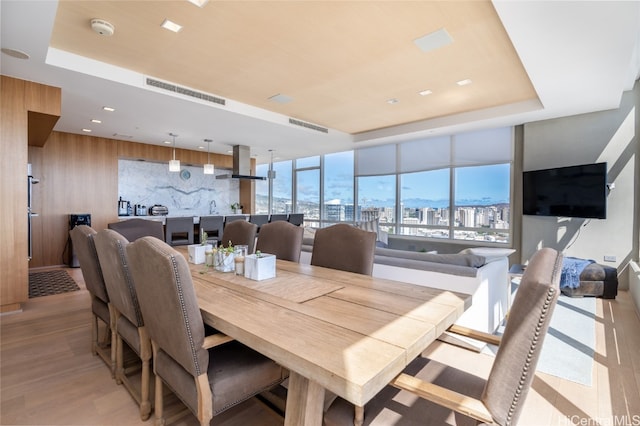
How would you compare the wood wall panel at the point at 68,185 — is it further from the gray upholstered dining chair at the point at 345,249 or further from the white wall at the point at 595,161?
the white wall at the point at 595,161

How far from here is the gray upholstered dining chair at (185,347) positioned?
1206mm

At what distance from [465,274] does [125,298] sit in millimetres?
2287

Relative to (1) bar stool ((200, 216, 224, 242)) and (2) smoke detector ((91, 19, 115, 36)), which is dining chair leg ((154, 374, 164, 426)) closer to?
(2) smoke detector ((91, 19, 115, 36))

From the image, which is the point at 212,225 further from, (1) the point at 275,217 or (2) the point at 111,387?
(2) the point at 111,387

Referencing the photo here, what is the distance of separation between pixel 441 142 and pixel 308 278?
5399mm

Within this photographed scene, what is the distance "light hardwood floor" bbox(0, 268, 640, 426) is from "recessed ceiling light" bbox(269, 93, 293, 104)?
3.44 metres

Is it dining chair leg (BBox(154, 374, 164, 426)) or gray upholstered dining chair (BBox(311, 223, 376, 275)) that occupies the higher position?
gray upholstered dining chair (BBox(311, 223, 376, 275))

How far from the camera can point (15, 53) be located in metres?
2.82

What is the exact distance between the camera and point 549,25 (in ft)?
8.07

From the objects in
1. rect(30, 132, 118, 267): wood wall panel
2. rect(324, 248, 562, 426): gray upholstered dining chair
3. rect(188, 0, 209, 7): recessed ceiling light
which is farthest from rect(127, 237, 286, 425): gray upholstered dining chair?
rect(30, 132, 118, 267): wood wall panel

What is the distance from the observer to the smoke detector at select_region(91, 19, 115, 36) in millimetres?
2540

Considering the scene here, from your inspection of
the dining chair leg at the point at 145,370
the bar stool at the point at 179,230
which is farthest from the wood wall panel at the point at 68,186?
the dining chair leg at the point at 145,370

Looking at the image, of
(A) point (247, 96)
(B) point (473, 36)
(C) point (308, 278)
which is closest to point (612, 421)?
(C) point (308, 278)

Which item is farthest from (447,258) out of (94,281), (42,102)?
(42,102)
